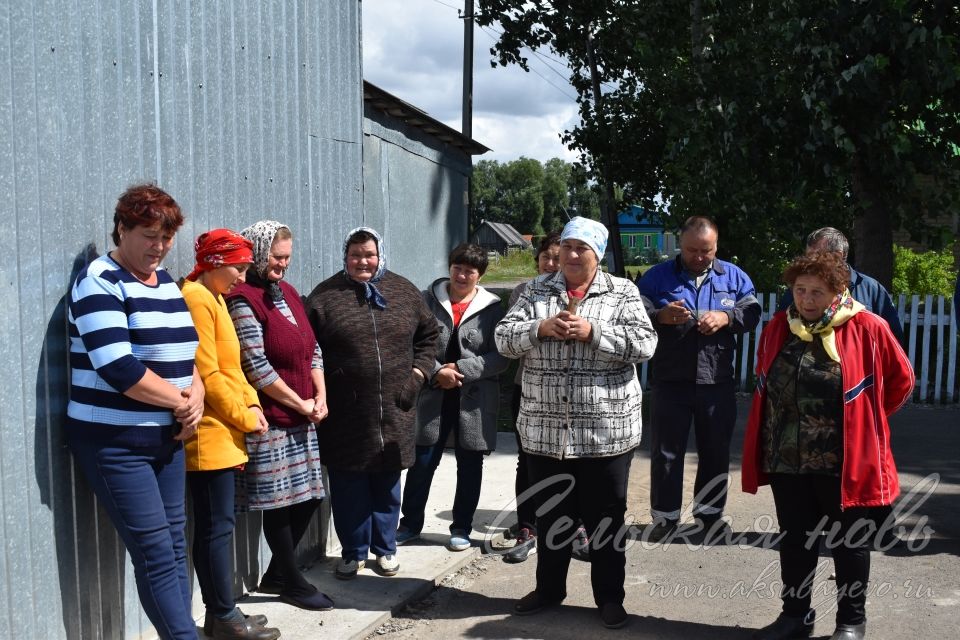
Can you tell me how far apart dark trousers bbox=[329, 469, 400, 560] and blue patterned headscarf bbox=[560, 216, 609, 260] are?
1598 millimetres

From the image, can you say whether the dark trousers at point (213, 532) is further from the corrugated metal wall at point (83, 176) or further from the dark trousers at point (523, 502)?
the dark trousers at point (523, 502)

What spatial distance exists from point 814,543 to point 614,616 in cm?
99

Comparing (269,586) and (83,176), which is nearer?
(83,176)

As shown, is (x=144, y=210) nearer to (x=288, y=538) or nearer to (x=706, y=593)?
(x=288, y=538)

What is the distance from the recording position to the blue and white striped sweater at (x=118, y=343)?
11.0 feet

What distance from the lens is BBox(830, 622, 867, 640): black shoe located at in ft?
13.6

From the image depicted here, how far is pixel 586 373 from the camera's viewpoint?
441 centimetres

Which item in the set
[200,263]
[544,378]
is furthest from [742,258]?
[200,263]

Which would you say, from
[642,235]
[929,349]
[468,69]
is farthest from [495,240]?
[929,349]

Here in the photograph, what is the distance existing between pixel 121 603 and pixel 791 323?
10.3 ft

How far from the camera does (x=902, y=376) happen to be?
13.8 feet

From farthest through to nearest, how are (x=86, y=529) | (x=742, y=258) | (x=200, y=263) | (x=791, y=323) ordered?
(x=742, y=258) < (x=791, y=323) < (x=200, y=263) < (x=86, y=529)

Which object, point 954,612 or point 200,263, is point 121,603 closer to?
point 200,263

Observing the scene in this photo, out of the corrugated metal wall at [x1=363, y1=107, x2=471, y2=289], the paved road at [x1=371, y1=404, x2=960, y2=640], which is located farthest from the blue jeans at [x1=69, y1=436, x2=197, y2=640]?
the corrugated metal wall at [x1=363, y1=107, x2=471, y2=289]
